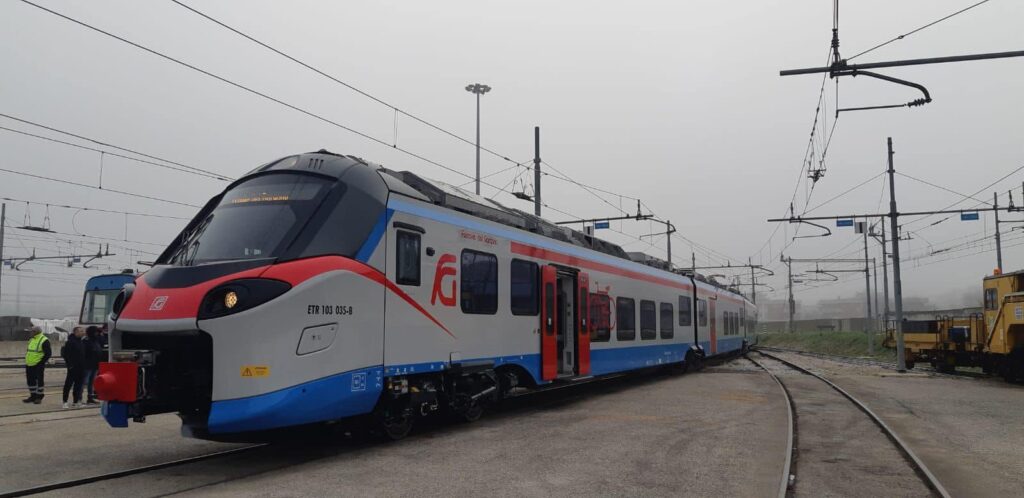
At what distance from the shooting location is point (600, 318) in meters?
14.6

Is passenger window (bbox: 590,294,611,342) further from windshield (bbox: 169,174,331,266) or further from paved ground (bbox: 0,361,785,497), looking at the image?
windshield (bbox: 169,174,331,266)

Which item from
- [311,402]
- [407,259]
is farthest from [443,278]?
[311,402]

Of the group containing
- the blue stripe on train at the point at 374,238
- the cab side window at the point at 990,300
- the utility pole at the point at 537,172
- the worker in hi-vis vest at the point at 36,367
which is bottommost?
the worker in hi-vis vest at the point at 36,367

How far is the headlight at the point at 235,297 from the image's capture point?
6789mm

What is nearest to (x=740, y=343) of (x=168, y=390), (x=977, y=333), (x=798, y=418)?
(x=977, y=333)

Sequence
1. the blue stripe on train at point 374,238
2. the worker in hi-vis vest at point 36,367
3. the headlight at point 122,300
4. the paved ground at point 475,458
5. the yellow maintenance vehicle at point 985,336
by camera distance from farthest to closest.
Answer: the yellow maintenance vehicle at point 985,336, the worker in hi-vis vest at point 36,367, the blue stripe on train at point 374,238, the headlight at point 122,300, the paved ground at point 475,458

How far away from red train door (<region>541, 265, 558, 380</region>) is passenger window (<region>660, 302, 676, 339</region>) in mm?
7456

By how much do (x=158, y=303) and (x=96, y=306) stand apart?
17.4 m

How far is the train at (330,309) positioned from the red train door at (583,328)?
1405 millimetres

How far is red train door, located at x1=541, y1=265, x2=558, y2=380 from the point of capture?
40.0 feet

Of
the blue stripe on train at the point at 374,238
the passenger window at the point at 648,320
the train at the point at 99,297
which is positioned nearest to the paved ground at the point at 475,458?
the blue stripe on train at the point at 374,238

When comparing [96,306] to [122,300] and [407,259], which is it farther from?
[407,259]

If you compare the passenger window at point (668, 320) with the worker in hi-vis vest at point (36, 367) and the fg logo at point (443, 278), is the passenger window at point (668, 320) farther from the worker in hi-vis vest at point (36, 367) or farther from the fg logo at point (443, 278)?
the worker in hi-vis vest at point (36, 367)

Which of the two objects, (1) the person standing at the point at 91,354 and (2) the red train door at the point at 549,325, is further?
(1) the person standing at the point at 91,354
